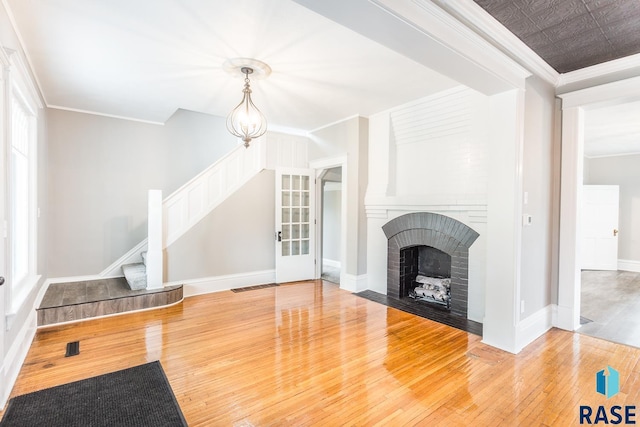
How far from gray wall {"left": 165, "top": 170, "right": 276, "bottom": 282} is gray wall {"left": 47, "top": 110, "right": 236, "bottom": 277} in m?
1.30

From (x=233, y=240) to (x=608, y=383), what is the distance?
460cm

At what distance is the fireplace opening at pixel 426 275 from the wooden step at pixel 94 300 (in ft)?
10.5

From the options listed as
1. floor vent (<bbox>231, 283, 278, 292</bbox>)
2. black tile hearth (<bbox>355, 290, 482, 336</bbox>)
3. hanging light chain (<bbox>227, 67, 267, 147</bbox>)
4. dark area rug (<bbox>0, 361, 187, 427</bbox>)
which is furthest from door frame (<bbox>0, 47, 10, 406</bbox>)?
black tile hearth (<bbox>355, 290, 482, 336</bbox>)

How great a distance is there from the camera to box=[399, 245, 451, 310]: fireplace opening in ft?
14.1

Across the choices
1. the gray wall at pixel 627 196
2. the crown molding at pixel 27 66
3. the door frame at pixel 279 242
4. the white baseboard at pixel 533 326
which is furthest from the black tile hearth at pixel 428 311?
the gray wall at pixel 627 196

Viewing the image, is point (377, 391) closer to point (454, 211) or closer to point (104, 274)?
point (454, 211)

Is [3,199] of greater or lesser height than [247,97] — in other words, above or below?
below

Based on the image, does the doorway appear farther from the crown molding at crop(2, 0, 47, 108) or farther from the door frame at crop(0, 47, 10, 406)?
the door frame at crop(0, 47, 10, 406)

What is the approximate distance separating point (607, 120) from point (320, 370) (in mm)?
5418

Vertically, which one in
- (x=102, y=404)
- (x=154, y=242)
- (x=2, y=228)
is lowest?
(x=102, y=404)

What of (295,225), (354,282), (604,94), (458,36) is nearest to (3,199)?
(458,36)

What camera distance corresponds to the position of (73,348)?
295cm

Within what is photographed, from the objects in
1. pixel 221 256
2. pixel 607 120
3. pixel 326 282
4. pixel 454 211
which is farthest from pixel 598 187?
pixel 221 256

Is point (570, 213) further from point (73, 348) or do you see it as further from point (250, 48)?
point (73, 348)
